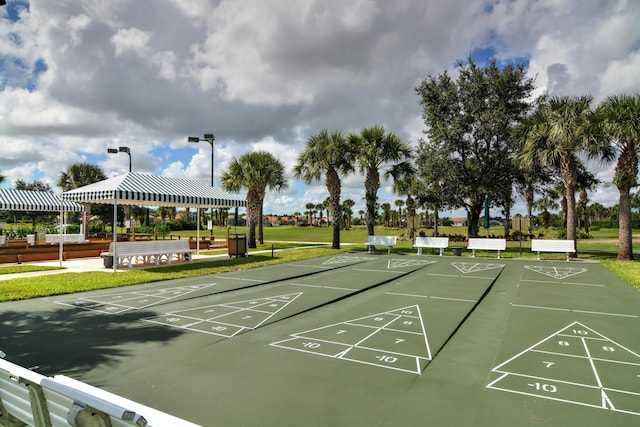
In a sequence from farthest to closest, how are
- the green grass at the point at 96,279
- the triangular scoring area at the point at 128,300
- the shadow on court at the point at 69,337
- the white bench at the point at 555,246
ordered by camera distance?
the white bench at the point at 555,246 → the green grass at the point at 96,279 → the triangular scoring area at the point at 128,300 → the shadow on court at the point at 69,337

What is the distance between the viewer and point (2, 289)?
31.9 ft

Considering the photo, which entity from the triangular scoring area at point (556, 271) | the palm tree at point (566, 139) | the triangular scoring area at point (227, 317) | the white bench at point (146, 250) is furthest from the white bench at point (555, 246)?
the white bench at point (146, 250)

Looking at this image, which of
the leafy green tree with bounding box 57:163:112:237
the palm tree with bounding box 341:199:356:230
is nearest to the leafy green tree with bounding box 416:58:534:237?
the leafy green tree with bounding box 57:163:112:237

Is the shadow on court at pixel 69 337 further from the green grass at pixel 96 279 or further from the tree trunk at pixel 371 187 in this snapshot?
the tree trunk at pixel 371 187

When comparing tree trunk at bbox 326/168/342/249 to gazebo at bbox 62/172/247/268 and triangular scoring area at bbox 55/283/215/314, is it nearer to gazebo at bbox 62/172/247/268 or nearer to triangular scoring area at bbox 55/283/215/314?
gazebo at bbox 62/172/247/268

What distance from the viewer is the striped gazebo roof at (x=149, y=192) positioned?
13906 mm

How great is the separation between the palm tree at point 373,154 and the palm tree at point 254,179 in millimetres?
5844

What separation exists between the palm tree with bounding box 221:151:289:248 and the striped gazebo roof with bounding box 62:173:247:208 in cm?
556

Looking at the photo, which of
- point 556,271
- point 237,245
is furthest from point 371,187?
point 556,271

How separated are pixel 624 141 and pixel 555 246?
216 inches

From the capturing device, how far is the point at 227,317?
A: 7281mm

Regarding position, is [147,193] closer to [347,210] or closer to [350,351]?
[350,351]

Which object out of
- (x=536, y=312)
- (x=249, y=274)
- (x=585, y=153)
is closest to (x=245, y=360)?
(x=536, y=312)

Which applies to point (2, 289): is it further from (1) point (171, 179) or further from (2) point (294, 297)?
(1) point (171, 179)
